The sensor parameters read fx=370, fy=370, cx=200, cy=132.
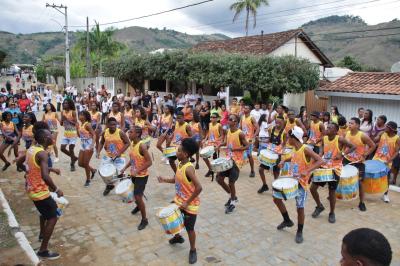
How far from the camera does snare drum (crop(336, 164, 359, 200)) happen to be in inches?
261

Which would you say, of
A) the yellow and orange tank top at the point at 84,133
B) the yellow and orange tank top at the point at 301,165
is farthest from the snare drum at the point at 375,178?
the yellow and orange tank top at the point at 84,133

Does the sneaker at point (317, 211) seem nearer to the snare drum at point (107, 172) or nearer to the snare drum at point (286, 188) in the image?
the snare drum at point (286, 188)

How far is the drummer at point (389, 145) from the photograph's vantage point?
7.50 metres

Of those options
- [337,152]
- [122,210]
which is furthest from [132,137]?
[337,152]

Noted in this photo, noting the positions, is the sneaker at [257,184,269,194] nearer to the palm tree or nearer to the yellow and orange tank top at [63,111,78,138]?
the yellow and orange tank top at [63,111,78,138]

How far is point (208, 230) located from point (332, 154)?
101 inches

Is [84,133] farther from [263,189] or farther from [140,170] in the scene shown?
[263,189]

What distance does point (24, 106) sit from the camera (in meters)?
16.6

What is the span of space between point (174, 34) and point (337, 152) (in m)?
146

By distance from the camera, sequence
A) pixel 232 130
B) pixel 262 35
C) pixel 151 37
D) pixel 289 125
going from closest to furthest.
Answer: pixel 232 130
pixel 289 125
pixel 262 35
pixel 151 37

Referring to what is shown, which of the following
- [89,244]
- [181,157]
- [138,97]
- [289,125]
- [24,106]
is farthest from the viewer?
→ [138,97]

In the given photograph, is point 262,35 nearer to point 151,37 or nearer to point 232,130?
point 232,130

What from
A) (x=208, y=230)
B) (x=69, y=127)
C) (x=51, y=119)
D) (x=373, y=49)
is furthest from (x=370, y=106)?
(x=373, y=49)

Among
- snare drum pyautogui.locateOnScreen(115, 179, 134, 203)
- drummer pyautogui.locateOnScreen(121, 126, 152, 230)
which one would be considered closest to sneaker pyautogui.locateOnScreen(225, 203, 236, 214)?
drummer pyautogui.locateOnScreen(121, 126, 152, 230)
